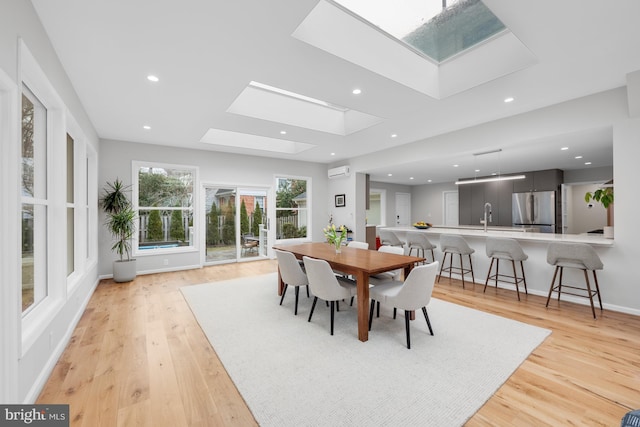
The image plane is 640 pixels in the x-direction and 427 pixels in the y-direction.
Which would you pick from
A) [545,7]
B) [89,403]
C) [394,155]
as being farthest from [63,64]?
[394,155]

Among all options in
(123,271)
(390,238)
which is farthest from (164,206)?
(390,238)

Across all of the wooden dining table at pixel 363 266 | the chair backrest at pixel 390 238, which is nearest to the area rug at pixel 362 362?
→ the wooden dining table at pixel 363 266

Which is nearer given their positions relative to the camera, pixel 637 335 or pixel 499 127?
pixel 637 335

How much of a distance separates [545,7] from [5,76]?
3335mm

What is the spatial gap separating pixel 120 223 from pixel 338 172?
4884mm

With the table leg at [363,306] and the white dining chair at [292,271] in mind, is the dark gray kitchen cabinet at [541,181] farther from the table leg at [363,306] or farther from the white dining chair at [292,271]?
the white dining chair at [292,271]

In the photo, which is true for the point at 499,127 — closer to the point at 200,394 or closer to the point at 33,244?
the point at 200,394

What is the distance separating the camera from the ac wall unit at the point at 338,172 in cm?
702

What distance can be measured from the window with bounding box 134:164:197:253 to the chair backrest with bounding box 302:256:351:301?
4.24m

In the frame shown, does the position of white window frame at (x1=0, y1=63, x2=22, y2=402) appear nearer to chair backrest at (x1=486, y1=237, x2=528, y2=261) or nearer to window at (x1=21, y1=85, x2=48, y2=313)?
window at (x1=21, y1=85, x2=48, y2=313)

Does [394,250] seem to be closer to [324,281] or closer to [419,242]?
[324,281]

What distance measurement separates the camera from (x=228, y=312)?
3.37m

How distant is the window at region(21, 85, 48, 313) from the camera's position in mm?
2076

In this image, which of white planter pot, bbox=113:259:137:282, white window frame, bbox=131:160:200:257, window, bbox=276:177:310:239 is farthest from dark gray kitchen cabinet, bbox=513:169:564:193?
white planter pot, bbox=113:259:137:282
